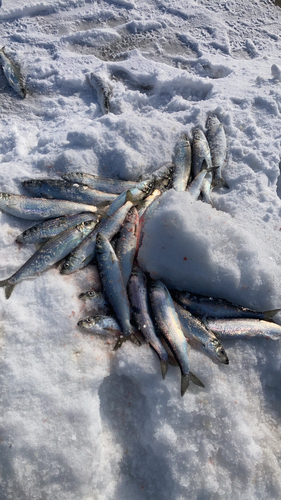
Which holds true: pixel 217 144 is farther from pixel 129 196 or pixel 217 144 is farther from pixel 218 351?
pixel 218 351

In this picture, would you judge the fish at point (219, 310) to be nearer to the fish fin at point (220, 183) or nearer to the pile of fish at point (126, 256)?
the pile of fish at point (126, 256)

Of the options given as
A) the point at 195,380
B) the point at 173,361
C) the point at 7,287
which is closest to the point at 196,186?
the point at 173,361

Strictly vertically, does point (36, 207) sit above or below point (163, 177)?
below

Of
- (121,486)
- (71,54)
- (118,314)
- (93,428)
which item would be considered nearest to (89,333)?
(118,314)

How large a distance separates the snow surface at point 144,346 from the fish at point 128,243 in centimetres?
15

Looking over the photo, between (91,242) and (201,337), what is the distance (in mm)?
1665

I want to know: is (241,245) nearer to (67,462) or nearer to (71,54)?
(67,462)

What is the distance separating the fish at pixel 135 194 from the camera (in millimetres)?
3889

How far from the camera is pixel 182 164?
173 inches

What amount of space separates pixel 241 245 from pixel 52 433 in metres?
2.73

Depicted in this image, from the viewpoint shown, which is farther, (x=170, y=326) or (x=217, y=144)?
(x=217, y=144)

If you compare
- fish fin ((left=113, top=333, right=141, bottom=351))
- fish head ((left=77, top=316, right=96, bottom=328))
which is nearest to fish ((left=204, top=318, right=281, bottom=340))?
fish fin ((left=113, top=333, right=141, bottom=351))

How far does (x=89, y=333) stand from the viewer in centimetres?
Answer: 325

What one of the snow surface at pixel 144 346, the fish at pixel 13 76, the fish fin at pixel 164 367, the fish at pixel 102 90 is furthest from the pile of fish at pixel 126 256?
the fish at pixel 13 76
